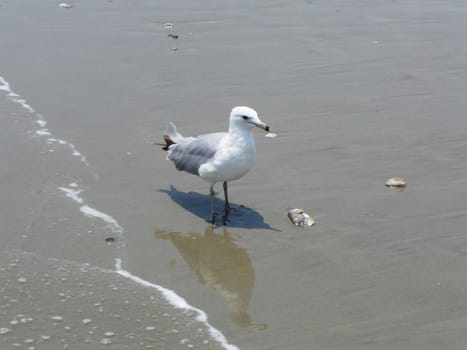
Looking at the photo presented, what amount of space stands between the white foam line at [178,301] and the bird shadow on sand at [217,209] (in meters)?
1.20

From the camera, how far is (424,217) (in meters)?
6.86

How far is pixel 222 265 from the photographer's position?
6262mm

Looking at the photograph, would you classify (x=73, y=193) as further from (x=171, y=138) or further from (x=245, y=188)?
(x=245, y=188)

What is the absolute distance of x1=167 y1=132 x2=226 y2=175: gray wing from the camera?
23.5 feet

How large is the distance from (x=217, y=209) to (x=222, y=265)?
3.87ft

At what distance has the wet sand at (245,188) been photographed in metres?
5.42

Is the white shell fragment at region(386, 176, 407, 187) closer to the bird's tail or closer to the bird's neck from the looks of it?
the bird's neck

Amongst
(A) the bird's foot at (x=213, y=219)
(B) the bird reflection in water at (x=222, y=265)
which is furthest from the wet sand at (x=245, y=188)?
(A) the bird's foot at (x=213, y=219)

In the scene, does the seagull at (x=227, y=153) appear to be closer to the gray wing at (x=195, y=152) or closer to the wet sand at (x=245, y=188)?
the gray wing at (x=195, y=152)

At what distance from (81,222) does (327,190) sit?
2.24 metres

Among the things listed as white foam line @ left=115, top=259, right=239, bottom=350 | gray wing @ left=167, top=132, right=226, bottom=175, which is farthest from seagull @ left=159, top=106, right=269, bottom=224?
white foam line @ left=115, top=259, right=239, bottom=350

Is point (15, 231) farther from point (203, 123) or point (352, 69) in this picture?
point (352, 69)

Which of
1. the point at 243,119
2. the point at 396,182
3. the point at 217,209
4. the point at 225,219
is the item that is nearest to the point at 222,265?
the point at 225,219

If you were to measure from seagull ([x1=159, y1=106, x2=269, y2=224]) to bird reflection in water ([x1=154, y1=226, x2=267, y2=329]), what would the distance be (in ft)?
1.33
